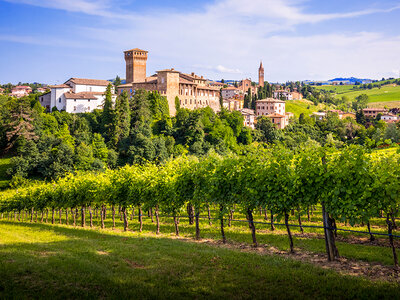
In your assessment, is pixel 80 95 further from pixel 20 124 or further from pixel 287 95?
pixel 287 95

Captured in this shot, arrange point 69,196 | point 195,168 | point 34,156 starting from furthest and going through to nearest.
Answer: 1. point 34,156
2. point 69,196
3. point 195,168

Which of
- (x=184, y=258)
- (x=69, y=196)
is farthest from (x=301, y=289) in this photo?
(x=69, y=196)

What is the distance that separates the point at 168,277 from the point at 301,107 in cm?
16498

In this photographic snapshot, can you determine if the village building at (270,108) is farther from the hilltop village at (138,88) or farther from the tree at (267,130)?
the tree at (267,130)

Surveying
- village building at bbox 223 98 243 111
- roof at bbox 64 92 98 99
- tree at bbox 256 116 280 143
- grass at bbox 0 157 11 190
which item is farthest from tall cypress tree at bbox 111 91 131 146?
village building at bbox 223 98 243 111

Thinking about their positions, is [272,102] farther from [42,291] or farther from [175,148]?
[42,291]

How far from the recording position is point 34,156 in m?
65.6

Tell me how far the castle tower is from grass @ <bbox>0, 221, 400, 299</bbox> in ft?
303

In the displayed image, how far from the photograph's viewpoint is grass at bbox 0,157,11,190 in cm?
6262

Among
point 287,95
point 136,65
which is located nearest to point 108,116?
point 136,65

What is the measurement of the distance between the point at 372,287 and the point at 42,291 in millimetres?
8009

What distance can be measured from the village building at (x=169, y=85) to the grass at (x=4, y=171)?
35.4 metres

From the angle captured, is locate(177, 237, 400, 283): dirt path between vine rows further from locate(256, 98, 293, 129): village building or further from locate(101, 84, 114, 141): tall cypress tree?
locate(256, 98, 293, 129): village building

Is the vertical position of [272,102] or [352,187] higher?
[272,102]
